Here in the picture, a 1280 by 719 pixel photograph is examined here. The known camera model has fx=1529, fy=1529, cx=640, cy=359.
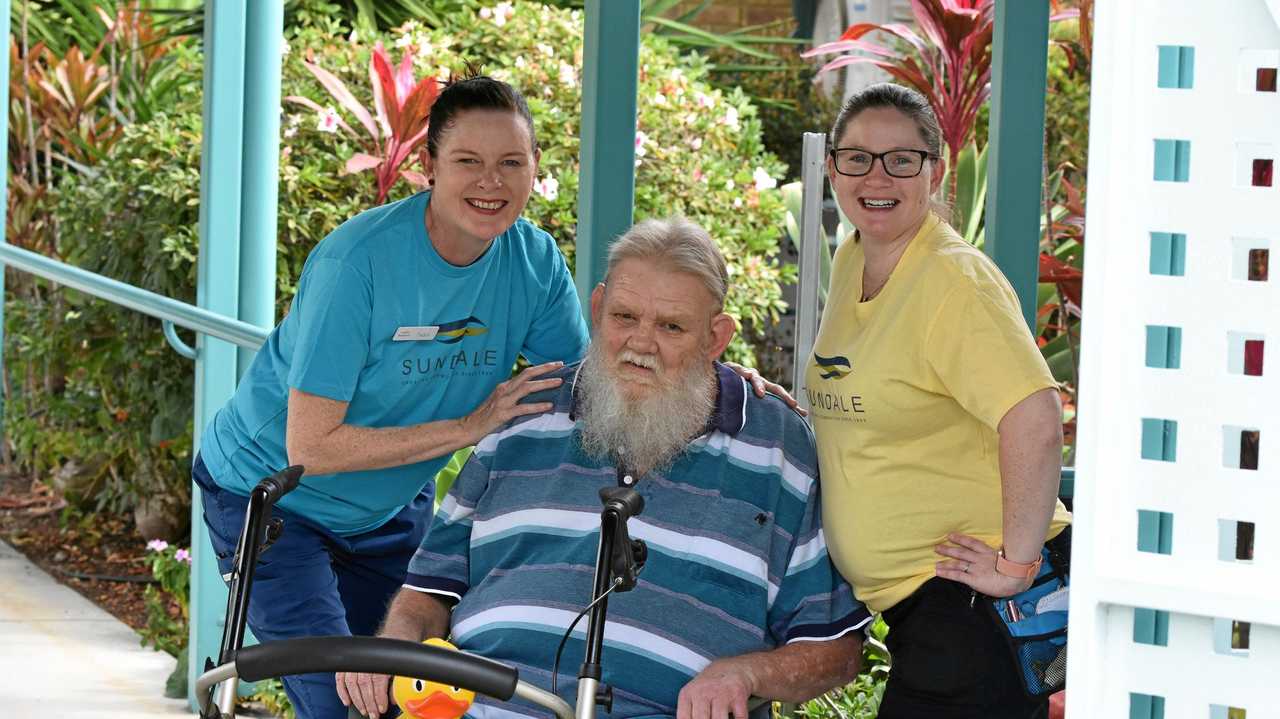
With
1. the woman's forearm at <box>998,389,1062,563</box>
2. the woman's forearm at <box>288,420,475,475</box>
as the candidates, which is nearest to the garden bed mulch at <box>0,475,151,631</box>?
the woman's forearm at <box>288,420,475,475</box>

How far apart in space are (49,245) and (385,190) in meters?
2.39

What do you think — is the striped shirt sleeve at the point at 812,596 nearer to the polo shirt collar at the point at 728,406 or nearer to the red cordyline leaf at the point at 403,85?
the polo shirt collar at the point at 728,406

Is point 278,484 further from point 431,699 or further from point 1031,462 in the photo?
point 1031,462

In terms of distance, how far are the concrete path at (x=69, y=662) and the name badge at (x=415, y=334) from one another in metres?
1.92

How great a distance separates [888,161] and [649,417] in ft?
1.78

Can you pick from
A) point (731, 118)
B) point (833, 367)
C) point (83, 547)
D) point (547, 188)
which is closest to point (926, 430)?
point (833, 367)

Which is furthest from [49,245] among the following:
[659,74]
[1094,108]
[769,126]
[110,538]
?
[1094,108]

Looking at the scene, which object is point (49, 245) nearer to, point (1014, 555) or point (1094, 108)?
point (1014, 555)

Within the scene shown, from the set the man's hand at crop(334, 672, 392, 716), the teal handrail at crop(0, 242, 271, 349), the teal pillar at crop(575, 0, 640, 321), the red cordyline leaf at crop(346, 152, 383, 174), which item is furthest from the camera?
the red cordyline leaf at crop(346, 152, 383, 174)

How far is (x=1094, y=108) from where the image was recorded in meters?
1.26

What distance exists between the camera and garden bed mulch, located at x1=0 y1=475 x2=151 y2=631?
5.23m

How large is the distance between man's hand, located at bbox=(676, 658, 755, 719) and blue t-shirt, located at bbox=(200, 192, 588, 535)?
26.0 inches

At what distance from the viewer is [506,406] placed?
247 cm

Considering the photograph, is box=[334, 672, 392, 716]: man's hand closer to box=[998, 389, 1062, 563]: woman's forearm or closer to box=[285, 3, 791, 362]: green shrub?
box=[998, 389, 1062, 563]: woman's forearm
